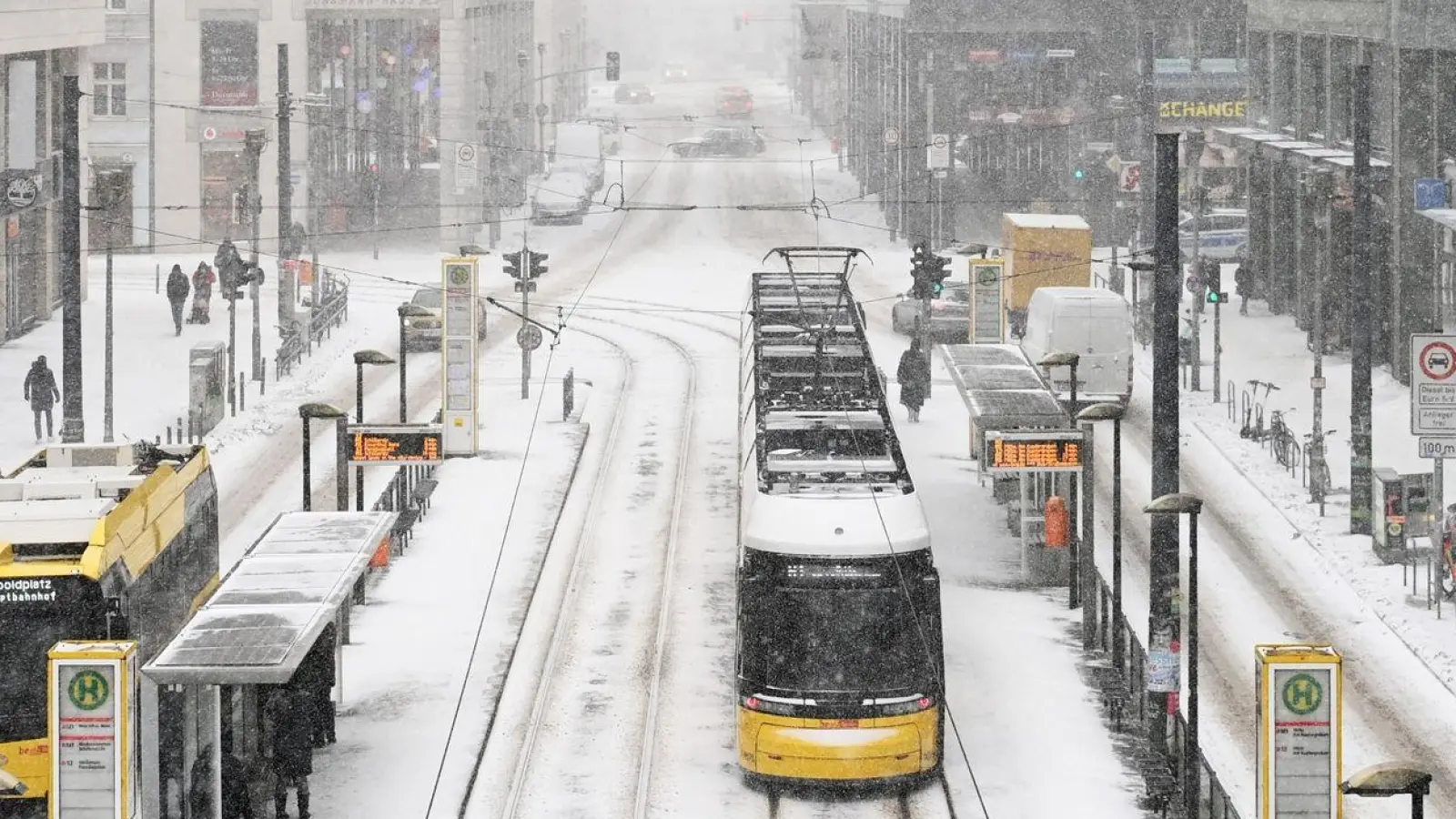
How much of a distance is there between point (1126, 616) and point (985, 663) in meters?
3.59

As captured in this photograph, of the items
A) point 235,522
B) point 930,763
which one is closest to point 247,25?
point 235,522

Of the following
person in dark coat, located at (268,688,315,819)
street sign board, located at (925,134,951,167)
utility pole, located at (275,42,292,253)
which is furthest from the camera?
street sign board, located at (925,134,951,167)

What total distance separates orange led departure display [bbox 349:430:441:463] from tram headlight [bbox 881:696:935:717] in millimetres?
11658

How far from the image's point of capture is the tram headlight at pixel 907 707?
2180 cm

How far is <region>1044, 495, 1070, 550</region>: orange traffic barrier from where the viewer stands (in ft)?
→ 103

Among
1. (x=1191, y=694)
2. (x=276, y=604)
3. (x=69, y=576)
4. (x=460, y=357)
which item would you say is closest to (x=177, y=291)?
(x=460, y=357)

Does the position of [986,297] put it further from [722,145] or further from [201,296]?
[722,145]

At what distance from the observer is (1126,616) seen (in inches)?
1194

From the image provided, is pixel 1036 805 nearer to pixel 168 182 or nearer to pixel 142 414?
pixel 142 414

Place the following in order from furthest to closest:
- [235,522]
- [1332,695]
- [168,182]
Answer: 1. [168,182]
2. [235,522]
3. [1332,695]

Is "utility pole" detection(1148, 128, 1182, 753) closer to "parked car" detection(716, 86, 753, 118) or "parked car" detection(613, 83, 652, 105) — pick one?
"parked car" detection(716, 86, 753, 118)

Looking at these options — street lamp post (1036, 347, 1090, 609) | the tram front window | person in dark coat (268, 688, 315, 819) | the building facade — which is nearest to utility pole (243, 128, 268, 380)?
the building facade

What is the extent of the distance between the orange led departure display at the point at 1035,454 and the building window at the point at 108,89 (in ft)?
159

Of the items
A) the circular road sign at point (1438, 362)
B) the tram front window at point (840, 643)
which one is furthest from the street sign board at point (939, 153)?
the tram front window at point (840, 643)
